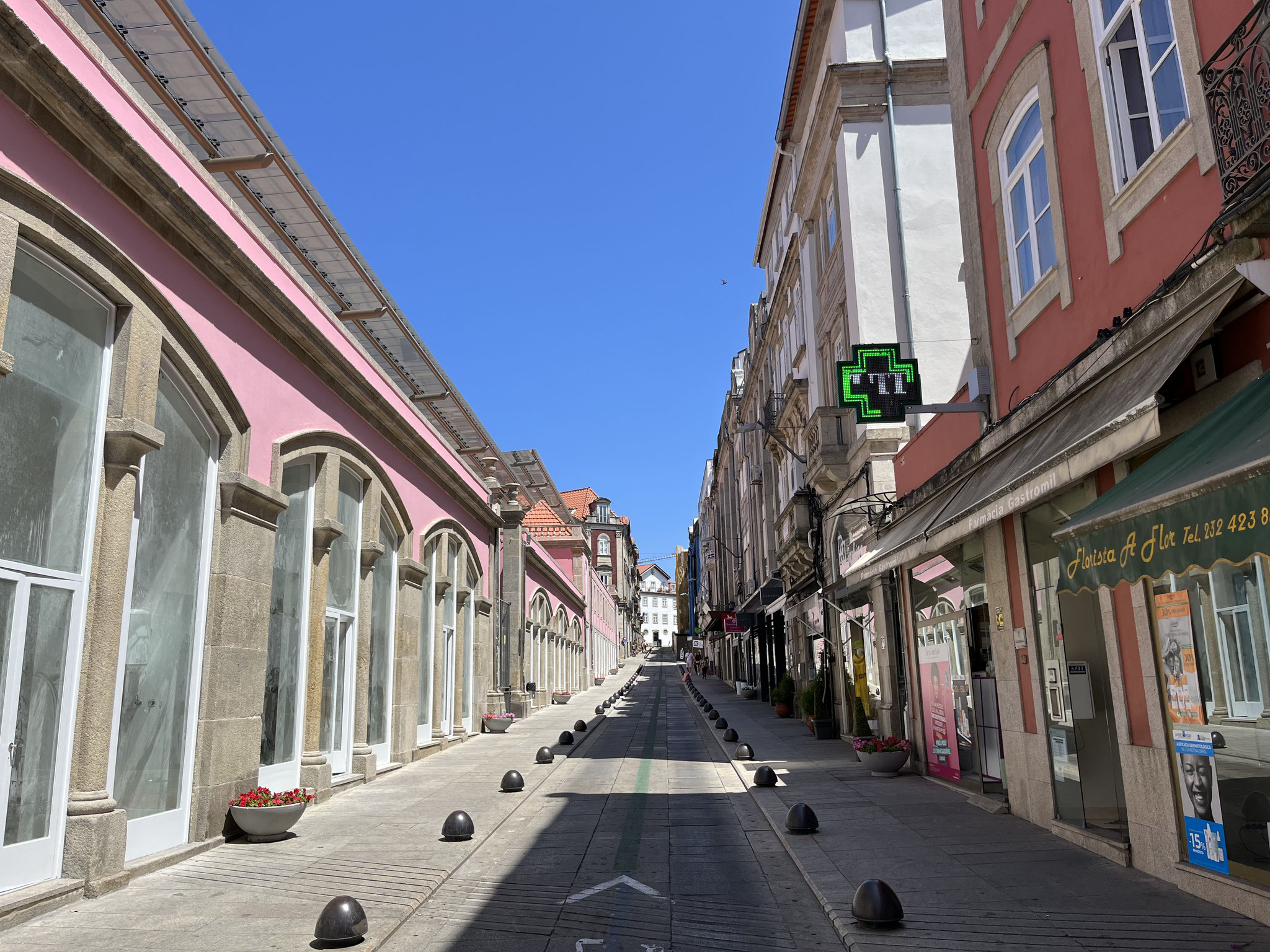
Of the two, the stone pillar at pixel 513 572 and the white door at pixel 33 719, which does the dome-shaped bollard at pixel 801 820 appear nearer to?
the white door at pixel 33 719

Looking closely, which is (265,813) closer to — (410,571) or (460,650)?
(410,571)

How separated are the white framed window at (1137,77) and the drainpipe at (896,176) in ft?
33.4

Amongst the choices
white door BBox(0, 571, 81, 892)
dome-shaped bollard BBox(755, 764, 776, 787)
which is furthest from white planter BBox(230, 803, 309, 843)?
Result: dome-shaped bollard BBox(755, 764, 776, 787)

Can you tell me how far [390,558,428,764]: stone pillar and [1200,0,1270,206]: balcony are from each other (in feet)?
46.7

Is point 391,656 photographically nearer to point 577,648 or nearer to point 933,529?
point 933,529

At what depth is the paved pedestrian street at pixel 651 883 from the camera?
20.2 feet

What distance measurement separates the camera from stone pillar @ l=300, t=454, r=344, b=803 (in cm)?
1262

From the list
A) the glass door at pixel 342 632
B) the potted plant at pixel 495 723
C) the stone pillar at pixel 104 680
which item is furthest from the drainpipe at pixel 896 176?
the stone pillar at pixel 104 680

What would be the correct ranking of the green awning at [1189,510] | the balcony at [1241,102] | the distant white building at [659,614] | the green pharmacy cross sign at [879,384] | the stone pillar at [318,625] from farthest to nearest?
the distant white building at [659,614] → the green pharmacy cross sign at [879,384] → the stone pillar at [318,625] → the balcony at [1241,102] → the green awning at [1189,510]

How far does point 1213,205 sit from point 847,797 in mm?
8424

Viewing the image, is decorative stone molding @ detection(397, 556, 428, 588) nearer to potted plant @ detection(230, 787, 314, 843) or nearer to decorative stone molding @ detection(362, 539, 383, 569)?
decorative stone molding @ detection(362, 539, 383, 569)

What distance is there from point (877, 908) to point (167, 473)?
294 inches

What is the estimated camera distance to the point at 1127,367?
7414 millimetres

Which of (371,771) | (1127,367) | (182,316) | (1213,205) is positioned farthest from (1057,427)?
(371,771)
